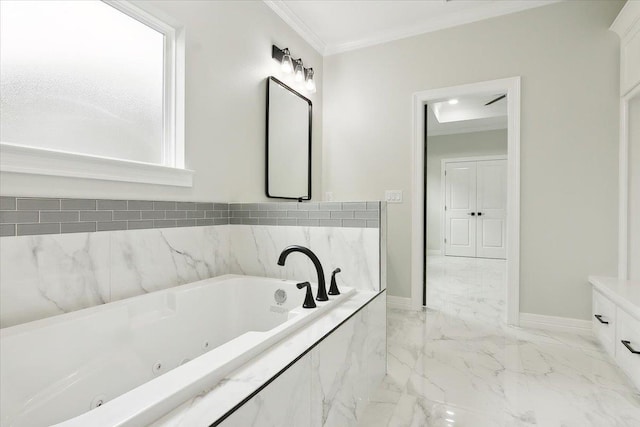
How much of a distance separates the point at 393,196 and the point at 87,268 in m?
2.38

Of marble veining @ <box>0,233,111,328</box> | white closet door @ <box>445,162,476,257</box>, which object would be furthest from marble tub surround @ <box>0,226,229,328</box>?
white closet door @ <box>445,162,476,257</box>

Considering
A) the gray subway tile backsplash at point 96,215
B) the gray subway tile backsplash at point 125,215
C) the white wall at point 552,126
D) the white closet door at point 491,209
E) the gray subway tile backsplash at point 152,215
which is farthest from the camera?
the white closet door at point 491,209

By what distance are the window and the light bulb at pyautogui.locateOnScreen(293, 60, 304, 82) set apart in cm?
116

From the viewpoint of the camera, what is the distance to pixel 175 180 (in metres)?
1.69

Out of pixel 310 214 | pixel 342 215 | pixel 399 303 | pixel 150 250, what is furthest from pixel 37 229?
pixel 399 303

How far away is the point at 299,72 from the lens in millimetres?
2762

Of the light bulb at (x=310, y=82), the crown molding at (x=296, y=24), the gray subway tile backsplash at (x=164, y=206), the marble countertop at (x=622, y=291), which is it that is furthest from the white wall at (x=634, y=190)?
the gray subway tile backsplash at (x=164, y=206)

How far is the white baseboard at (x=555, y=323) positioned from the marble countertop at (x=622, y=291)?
0.33m

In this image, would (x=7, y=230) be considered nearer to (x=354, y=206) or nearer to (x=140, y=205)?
A: (x=140, y=205)

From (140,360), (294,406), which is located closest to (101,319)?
(140,360)

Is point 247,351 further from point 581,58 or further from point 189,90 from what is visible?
point 581,58

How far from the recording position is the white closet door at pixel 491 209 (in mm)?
5699

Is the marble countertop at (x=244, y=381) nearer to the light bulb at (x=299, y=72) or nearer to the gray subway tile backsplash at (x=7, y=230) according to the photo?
the gray subway tile backsplash at (x=7, y=230)

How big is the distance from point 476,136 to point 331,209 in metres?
Result: 5.25
